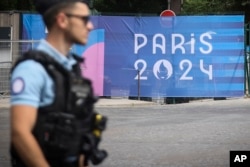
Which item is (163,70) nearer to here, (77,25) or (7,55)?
(7,55)

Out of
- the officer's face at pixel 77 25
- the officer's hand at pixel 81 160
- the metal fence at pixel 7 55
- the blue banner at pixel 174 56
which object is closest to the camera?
the officer's face at pixel 77 25

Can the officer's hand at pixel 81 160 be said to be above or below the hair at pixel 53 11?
below

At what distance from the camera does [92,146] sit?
8.83ft

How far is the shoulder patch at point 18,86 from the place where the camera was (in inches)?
97.5

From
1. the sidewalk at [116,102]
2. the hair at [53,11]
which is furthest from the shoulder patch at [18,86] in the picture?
the sidewalk at [116,102]

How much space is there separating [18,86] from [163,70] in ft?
50.2

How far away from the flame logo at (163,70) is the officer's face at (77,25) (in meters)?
15.0

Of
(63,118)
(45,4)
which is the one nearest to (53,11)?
(45,4)

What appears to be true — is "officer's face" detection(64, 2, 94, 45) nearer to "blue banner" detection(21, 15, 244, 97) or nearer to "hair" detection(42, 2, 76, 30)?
"hair" detection(42, 2, 76, 30)

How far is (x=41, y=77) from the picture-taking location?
8.30ft

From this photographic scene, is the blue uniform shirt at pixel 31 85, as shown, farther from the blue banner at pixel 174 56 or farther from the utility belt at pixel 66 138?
the blue banner at pixel 174 56

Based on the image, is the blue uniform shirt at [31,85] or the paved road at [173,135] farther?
the paved road at [173,135]

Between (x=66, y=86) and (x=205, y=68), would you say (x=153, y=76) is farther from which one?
(x=66, y=86)

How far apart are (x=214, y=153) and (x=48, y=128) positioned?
19.1ft
